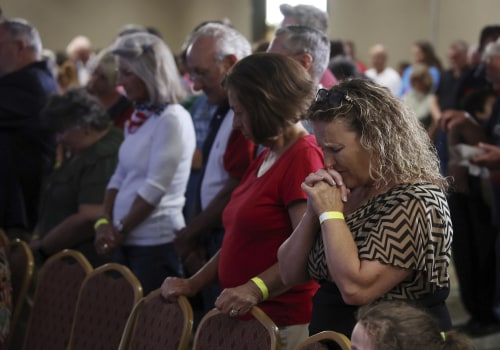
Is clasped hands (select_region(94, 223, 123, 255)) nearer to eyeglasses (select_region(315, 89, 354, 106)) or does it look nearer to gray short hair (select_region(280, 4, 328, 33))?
gray short hair (select_region(280, 4, 328, 33))

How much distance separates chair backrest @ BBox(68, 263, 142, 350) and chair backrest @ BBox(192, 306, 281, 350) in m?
0.38

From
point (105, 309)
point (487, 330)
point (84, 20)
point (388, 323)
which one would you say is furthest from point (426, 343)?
point (84, 20)

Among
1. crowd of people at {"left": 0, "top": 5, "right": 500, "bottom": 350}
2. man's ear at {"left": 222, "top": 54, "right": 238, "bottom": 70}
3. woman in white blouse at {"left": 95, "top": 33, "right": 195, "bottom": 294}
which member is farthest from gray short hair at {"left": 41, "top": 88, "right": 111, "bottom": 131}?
man's ear at {"left": 222, "top": 54, "right": 238, "bottom": 70}

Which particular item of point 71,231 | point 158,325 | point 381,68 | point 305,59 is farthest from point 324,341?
point 381,68

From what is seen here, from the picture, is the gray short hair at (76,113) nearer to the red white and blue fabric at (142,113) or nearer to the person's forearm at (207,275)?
the red white and blue fabric at (142,113)

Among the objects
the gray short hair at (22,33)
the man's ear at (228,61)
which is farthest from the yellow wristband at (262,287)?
the gray short hair at (22,33)

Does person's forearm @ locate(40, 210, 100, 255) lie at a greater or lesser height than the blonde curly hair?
lesser

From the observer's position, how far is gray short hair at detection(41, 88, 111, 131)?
12.7 ft

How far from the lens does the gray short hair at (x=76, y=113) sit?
3.86m

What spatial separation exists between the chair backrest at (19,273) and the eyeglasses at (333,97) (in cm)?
150

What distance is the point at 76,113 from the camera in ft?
12.7

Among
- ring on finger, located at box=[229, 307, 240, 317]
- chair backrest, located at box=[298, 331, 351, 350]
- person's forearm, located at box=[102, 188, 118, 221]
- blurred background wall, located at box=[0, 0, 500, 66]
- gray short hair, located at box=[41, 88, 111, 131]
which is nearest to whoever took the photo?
chair backrest, located at box=[298, 331, 351, 350]

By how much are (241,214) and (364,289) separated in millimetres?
622

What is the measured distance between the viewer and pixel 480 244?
503 cm
